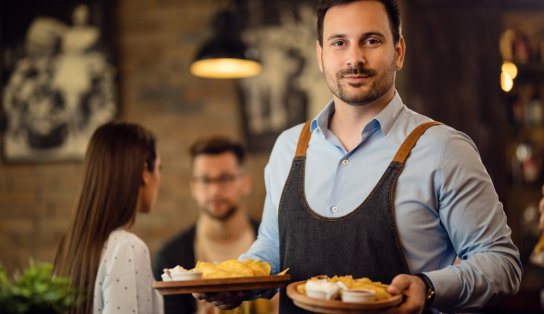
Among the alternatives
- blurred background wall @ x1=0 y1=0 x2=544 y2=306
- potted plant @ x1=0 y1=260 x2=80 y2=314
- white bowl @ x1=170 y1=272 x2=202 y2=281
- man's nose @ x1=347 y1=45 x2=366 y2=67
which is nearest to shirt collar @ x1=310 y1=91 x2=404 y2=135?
man's nose @ x1=347 y1=45 x2=366 y2=67


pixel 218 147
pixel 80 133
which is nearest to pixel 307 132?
pixel 218 147

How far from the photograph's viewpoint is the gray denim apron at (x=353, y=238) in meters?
1.85

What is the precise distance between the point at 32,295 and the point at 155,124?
3995 millimetres

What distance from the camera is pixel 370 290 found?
5.04ft

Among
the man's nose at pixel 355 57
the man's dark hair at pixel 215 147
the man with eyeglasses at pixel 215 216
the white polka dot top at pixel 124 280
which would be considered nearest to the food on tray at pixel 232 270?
the white polka dot top at pixel 124 280

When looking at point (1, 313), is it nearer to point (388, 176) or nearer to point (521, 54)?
point (388, 176)

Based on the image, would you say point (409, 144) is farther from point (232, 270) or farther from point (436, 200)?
point (232, 270)

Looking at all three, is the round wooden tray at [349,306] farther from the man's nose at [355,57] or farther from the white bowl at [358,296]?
the man's nose at [355,57]

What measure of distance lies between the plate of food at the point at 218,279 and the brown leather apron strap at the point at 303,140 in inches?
17.1

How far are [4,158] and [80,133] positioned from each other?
64 centimetres

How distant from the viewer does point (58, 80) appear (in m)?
5.35

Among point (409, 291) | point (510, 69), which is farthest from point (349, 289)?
point (510, 69)

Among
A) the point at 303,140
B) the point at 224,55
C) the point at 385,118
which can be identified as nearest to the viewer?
the point at 385,118

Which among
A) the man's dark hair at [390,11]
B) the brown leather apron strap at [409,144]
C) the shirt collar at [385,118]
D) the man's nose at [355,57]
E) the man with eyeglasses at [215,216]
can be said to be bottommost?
the man with eyeglasses at [215,216]
